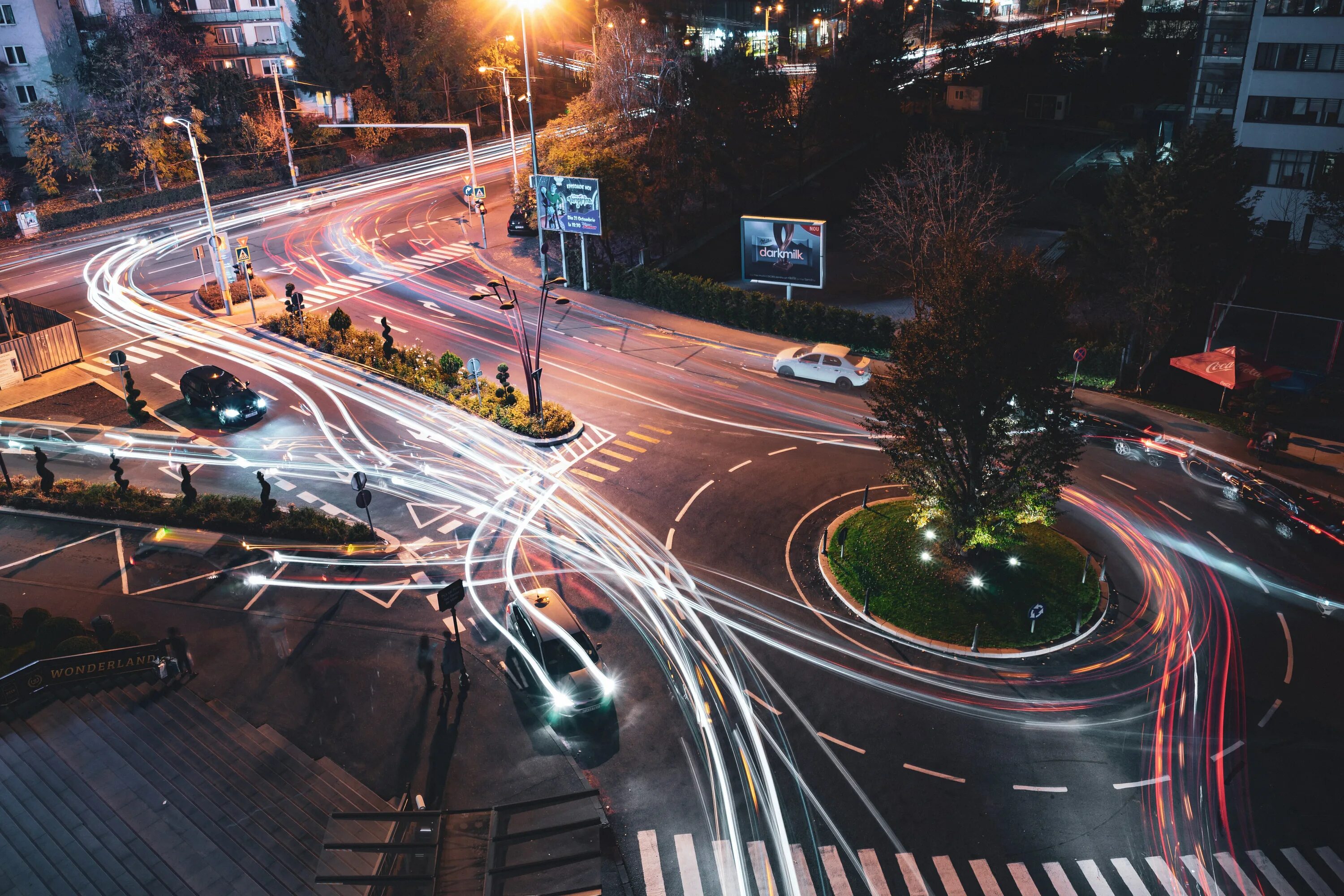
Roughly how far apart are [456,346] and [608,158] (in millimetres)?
14045

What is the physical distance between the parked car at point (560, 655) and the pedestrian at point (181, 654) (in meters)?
8.10

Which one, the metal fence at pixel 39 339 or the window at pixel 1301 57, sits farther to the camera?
the window at pixel 1301 57

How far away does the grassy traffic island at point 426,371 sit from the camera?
35.3 metres

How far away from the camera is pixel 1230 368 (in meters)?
34.5

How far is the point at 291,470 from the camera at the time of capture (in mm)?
32625

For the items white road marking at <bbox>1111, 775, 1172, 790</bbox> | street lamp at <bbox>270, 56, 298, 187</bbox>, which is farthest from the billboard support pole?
white road marking at <bbox>1111, 775, 1172, 790</bbox>

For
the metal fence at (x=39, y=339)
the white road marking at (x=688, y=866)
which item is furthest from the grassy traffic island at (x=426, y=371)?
the white road marking at (x=688, y=866)

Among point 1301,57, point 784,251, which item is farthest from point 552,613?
point 1301,57

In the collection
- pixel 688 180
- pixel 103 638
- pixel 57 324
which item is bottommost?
pixel 103 638

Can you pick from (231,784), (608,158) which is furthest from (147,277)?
(231,784)

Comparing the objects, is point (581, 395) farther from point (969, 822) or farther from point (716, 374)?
point (969, 822)

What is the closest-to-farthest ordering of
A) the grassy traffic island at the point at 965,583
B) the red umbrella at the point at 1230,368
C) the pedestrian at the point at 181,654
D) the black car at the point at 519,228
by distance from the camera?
the pedestrian at the point at 181,654 < the grassy traffic island at the point at 965,583 < the red umbrella at the point at 1230,368 < the black car at the point at 519,228

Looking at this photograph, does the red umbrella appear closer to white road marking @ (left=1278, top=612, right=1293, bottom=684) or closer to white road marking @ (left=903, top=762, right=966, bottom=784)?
white road marking @ (left=1278, top=612, right=1293, bottom=684)

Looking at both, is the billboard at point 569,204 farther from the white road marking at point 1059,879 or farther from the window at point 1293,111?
the window at point 1293,111
